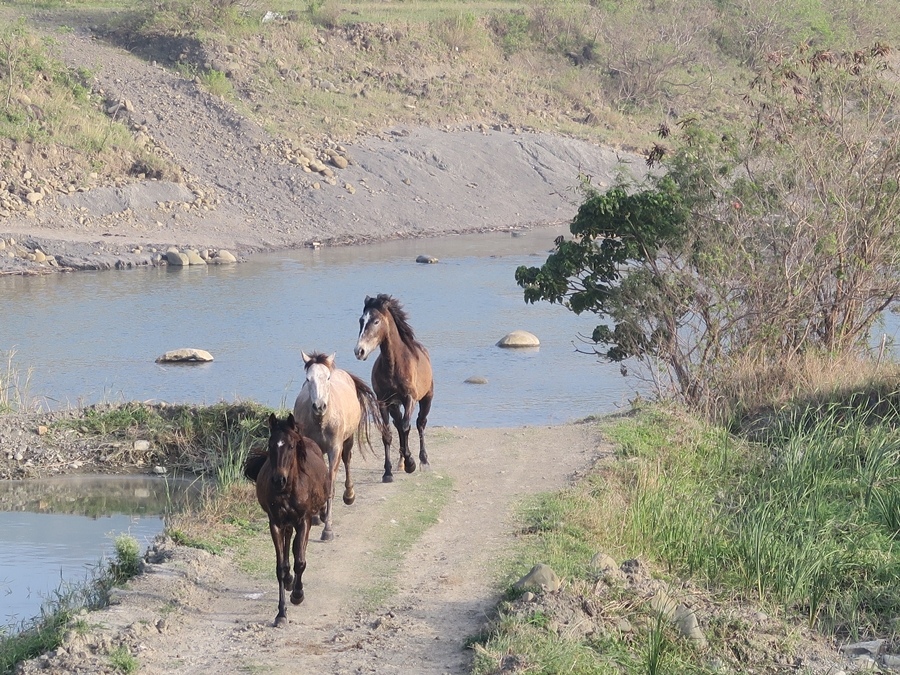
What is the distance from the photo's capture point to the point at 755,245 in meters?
15.9

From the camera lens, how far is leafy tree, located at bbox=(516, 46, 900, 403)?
15.6 m

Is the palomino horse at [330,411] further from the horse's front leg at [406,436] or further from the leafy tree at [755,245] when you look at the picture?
the leafy tree at [755,245]

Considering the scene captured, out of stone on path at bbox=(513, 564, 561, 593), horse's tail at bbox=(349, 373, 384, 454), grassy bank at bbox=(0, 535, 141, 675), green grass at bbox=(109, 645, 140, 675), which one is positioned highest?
horse's tail at bbox=(349, 373, 384, 454)

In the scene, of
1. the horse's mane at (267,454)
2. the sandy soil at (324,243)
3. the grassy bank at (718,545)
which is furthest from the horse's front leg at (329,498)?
the grassy bank at (718,545)

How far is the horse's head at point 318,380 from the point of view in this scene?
30.8ft

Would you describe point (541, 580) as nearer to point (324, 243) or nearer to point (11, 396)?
point (11, 396)

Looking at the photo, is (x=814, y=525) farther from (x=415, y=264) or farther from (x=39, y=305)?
(x=415, y=264)

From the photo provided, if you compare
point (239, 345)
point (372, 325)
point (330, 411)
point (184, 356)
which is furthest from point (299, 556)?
point (239, 345)

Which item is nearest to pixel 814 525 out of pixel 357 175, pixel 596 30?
pixel 357 175

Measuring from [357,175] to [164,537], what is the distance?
30430 mm

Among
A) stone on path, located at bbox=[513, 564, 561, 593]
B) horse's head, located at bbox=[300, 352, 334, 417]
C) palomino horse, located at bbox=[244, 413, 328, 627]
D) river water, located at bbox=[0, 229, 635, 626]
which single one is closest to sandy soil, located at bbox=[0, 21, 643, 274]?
river water, located at bbox=[0, 229, 635, 626]

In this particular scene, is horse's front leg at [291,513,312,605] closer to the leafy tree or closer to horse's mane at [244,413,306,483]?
horse's mane at [244,413,306,483]

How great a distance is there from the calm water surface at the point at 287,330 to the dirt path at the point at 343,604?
427 cm

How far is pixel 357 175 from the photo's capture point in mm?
39438
